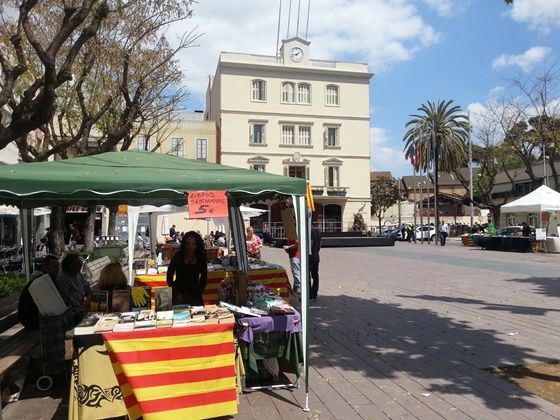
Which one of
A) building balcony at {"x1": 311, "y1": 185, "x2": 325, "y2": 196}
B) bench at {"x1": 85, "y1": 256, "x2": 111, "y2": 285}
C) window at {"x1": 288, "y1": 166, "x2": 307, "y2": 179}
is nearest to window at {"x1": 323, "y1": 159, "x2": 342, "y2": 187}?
building balcony at {"x1": 311, "y1": 185, "x2": 325, "y2": 196}

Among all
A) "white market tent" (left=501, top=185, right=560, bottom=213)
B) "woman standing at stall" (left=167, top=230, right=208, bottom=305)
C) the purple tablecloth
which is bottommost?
the purple tablecloth

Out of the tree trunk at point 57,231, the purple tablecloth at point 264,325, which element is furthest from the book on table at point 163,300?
the tree trunk at point 57,231

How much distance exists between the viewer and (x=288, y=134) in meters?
47.9

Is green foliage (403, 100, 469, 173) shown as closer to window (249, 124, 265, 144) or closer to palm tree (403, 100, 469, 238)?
palm tree (403, 100, 469, 238)

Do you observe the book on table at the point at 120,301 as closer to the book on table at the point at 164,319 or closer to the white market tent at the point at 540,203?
the book on table at the point at 164,319

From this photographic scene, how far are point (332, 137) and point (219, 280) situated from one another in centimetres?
4225

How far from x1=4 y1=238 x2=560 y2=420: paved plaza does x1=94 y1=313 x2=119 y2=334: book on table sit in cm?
97

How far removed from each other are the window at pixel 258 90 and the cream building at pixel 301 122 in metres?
0.10

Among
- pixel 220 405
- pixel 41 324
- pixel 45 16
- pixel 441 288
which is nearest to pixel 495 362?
pixel 220 405

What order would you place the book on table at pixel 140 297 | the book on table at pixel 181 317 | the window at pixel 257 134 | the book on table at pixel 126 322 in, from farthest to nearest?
the window at pixel 257 134 → the book on table at pixel 140 297 → the book on table at pixel 181 317 → the book on table at pixel 126 322

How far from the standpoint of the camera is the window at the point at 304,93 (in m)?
47.9

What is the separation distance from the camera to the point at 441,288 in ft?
37.7

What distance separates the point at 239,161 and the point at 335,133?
10534 millimetres

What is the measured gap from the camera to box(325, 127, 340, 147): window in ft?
160
